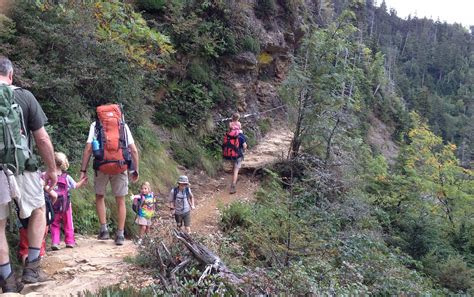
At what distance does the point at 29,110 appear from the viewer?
377 centimetres

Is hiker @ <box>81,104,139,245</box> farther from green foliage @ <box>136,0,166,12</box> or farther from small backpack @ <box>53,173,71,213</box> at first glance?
green foliage @ <box>136,0,166,12</box>

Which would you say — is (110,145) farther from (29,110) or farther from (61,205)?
(29,110)

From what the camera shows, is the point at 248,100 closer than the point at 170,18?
No

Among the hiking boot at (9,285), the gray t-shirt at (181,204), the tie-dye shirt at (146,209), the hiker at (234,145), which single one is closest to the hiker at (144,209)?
the tie-dye shirt at (146,209)

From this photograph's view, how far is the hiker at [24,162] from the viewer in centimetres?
354

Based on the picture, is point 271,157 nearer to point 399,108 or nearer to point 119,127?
point 119,127

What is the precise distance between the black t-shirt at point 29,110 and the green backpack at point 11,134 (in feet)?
0.28

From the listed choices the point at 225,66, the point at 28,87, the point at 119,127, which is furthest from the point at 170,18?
the point at 119,127

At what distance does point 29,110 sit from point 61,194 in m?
1.67

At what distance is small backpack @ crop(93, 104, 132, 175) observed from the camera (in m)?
5.28

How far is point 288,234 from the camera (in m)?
6.02

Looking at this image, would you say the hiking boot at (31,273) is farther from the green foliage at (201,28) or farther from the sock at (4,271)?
the green foliage at (201,28)

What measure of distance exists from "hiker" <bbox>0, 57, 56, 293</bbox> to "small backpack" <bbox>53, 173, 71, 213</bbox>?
3.42ft

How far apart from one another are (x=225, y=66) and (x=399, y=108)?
4020 cm
